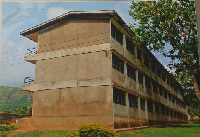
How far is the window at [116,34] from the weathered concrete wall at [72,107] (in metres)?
4.29

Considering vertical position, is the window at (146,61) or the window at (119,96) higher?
the window at (146,61)

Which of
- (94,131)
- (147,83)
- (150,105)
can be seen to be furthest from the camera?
(147,83)

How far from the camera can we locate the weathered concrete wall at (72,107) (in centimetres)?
1323

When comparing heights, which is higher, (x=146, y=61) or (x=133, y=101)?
(x=146, y=61)

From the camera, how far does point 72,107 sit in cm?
1405

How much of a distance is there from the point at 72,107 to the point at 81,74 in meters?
2.28

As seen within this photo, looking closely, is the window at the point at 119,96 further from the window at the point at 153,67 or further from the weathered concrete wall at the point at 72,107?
the window at the point at 153,67

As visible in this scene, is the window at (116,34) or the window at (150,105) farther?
the window at (150,105)

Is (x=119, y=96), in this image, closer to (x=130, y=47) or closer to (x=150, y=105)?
(x=130, y=47)

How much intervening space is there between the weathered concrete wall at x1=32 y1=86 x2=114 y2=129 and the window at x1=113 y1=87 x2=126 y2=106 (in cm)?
154

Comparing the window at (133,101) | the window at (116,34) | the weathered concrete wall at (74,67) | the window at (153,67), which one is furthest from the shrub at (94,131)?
the window at (153,67)

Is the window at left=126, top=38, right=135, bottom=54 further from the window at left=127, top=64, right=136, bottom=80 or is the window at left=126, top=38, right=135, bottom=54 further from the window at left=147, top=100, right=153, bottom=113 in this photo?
the window at left=147, top=100, right=153, bottom=113

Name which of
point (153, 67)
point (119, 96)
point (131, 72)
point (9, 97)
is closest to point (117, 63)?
point (119, 96)

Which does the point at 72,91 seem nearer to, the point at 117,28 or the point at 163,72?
the point at 117,28
